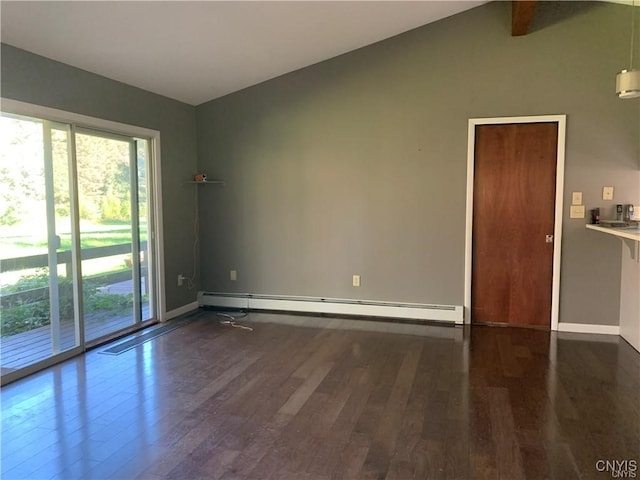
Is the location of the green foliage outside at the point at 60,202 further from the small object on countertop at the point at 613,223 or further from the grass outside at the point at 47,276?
the small object on countertop at the point at 613,223

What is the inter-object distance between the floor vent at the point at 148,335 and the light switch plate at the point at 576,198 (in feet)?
13.6

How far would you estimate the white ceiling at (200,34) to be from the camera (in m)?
3.25

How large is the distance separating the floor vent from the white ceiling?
245 cm

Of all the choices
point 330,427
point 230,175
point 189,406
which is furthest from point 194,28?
point 330,427

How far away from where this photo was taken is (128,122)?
179 inches

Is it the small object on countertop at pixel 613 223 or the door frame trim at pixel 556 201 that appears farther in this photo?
the door frame trim at pixel 556 201

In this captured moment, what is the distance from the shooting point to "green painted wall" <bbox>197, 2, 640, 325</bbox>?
4.53 meters

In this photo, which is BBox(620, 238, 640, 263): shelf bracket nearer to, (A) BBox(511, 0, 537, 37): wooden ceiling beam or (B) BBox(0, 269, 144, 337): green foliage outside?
(A) BBox(511, 0, 537, 37): wooden ceiling beam

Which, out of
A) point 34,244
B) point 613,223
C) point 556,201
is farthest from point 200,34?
point 613,223

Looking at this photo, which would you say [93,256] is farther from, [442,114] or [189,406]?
[442,114]

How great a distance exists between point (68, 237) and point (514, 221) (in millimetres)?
4199

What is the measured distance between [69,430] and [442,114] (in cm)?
423

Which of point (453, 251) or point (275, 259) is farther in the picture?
point (275, 259)

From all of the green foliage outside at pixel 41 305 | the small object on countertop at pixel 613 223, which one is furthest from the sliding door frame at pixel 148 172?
the small object on countertop at pixel 613 223
